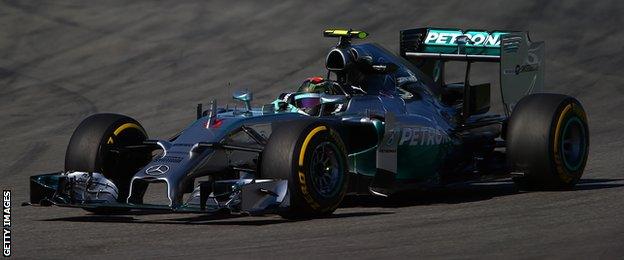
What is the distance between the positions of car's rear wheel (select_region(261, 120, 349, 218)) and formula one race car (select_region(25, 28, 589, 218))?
12 millimetres

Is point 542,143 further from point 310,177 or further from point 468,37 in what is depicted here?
point 310,177

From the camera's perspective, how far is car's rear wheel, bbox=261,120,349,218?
13.4 m

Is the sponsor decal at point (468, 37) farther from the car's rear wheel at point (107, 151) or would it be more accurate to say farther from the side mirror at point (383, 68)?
the car's rear wheel at point (107, 151)

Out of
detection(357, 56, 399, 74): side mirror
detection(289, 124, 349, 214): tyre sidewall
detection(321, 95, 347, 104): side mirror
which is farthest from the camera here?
detection(357, 56, 399, 74): side mirror

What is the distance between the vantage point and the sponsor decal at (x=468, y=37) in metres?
17.2

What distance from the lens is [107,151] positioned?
14820mm

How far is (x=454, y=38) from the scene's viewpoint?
17.4 m

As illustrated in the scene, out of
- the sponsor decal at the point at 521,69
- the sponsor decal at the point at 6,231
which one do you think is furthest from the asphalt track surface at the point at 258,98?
the sponsor decal at the point at 521,69

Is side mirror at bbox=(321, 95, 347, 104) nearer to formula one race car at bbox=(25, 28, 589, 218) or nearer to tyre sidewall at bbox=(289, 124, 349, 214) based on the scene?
formula one race car at bbox=(25, 28, 589, 218)

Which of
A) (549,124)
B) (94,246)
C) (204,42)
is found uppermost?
(204,42)

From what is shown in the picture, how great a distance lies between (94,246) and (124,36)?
64.5 ft

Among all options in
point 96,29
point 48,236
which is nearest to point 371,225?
point 48,236

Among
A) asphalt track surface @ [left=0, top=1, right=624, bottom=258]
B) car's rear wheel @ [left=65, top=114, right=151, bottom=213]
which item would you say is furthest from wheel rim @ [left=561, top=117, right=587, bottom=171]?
car's rear wheel @ [left=65, top=114, right=151, bottom=213]

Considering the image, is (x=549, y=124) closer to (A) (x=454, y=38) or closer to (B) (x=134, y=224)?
(A) (x=454, y=38)
